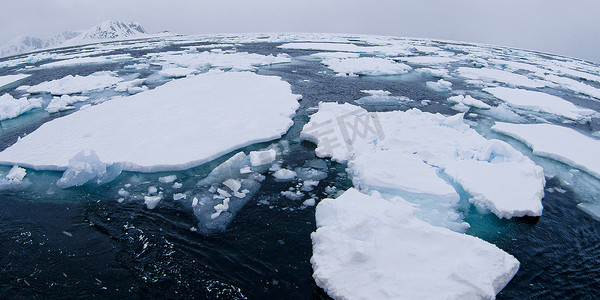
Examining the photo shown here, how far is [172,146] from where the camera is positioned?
228 inches

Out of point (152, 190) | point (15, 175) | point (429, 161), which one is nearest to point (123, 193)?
point (152, 190)

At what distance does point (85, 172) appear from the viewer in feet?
15.8

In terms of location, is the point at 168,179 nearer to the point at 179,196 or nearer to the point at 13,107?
the point at 179,196

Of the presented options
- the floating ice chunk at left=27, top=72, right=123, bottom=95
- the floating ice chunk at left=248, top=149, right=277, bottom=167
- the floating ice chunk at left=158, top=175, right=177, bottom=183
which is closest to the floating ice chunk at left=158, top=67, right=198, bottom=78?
the floating ice chunk at left=27, top=72, right=123, bottom=95

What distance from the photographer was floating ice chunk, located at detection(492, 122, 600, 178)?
5.85 m

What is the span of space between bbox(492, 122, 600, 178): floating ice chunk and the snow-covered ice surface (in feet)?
0.17

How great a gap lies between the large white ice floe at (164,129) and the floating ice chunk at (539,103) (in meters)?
7.71

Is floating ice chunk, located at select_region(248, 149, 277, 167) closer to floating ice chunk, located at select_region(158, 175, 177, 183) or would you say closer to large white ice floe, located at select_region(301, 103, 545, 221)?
large white ice floe, located at select_region(301, 103, 545, 221)

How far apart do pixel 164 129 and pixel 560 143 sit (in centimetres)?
891

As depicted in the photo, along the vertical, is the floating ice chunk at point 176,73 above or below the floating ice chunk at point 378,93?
above

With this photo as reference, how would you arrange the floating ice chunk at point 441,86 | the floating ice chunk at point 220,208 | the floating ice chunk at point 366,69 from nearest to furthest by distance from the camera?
the floating ice chunk at point 220,208 < the floating ice chunk at point 441,86 < the floating ice chunk at point 366,69

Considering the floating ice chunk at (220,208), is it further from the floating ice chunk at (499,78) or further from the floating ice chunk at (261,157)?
the floating ice chunk at (499,78)

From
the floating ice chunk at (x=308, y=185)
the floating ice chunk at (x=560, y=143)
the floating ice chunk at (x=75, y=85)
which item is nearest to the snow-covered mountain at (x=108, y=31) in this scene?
the floating ice chunk at (x=75, y=85)

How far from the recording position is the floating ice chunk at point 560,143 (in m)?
5.85
